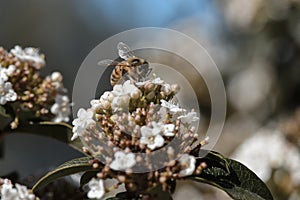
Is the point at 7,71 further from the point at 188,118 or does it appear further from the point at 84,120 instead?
the point at 188,118

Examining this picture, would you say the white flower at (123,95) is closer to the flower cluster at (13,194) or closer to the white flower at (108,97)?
the white flower at (108,97)

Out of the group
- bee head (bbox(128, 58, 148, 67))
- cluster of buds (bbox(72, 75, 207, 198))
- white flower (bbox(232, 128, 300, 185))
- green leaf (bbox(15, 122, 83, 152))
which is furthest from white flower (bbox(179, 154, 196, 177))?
white flower (bbox(232, 128, 300, 185))

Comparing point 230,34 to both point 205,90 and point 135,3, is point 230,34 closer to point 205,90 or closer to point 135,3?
point 205,90

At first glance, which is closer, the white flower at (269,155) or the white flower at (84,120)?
the white flower at (84,120)

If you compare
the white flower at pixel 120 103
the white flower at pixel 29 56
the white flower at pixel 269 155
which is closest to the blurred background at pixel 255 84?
the white flower at pixel 269 155

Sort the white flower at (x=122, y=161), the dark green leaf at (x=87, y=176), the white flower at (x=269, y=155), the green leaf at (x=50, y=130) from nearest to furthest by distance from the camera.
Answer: the white flower at (x=122, y=161) < the dark green leaf at (x=87, y=176) < the green leaf at (x=50, y=130) < the white flower at (x=269, y=155)

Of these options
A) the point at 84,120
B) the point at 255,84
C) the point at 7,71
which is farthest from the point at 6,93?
the point at 255,84
